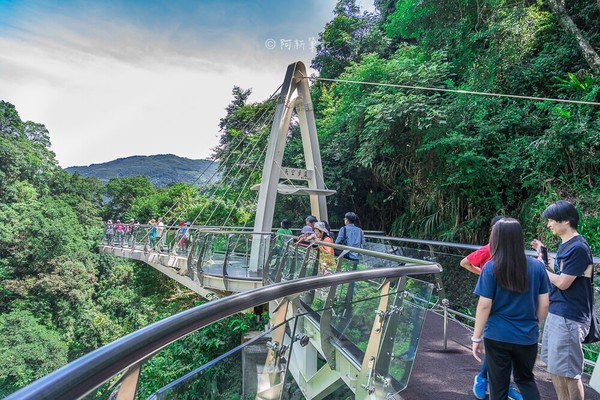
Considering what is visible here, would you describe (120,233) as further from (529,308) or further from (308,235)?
(529,308)

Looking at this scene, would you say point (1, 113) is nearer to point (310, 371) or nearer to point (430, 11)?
point (430, 11)

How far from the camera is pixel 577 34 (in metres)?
7.91

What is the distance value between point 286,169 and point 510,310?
839cm

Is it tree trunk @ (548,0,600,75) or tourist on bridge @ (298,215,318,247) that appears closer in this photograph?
tourist on bridge @ (298,215,318,247)

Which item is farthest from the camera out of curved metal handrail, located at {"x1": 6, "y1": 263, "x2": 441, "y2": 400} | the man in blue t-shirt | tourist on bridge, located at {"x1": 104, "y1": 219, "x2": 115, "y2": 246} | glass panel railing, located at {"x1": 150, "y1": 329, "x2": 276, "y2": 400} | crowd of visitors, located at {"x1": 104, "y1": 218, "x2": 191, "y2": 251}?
tourist on bridge, located at {"x1": 104, "y1": 219, "x2": 115, "y2": 246}

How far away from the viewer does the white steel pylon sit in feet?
29.8

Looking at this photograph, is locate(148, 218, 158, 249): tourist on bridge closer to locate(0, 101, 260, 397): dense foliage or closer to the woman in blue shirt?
locate(0, 101, 260, 397): dense foliage

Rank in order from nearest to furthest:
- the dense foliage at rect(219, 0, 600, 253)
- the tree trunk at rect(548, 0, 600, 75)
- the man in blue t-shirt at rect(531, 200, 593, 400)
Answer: the man in blue t-shirt at rect(531, 200, 593, 400), the dense foliage at rect(219, 0, 600, 253), the tree trunk at rect(548, 0, 600, 75)

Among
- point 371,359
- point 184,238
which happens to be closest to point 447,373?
point 371,359

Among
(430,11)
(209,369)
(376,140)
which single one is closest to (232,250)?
(376,140)

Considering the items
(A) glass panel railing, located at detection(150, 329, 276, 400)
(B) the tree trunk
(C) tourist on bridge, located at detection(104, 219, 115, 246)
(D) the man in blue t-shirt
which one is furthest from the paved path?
(C) tourist on bridge, located at detection(104, 219, 115, 246)

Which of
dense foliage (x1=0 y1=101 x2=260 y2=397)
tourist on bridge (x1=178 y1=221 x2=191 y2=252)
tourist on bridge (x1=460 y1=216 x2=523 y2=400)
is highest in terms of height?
tourist on bridge (x1=460 y1=216 x2=523 y2=400)

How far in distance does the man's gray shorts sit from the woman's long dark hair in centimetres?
46

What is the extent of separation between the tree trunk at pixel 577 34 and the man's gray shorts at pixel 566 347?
745 cm
